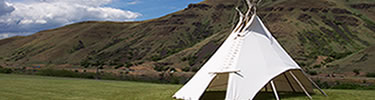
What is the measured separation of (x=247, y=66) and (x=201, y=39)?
73.4 metres

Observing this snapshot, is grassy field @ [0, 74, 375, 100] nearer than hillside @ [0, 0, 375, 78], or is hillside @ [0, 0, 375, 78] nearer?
grassy field @ [0, 74, 375, 100]

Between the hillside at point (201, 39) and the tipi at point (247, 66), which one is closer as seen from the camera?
the tipi at point (247, 66)

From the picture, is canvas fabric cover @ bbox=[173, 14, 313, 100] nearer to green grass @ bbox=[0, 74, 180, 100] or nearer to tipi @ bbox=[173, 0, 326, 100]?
tipi @ bbox=[173, 0, 326, 100]

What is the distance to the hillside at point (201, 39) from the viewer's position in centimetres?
6275

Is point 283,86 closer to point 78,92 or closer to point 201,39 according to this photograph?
point 78,92

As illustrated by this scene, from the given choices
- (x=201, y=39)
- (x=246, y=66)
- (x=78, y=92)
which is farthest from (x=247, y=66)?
(x=201, y=39)

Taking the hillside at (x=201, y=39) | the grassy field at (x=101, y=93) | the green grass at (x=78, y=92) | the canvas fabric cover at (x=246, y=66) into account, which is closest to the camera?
the canvas fabric cover at (x=246, y=66)

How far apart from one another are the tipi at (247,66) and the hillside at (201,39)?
3520cm

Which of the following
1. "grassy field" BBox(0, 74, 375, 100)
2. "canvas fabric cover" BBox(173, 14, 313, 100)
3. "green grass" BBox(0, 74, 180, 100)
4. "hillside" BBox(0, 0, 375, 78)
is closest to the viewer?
"canvas fabric cover" BBox(173, 14, 313, 100)

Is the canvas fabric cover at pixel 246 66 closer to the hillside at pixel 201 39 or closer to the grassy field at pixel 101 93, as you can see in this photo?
the grassy field at pixel 101 93

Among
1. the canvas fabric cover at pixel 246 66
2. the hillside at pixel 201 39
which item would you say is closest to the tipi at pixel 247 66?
the canvas fabric cover at pixel 246 66

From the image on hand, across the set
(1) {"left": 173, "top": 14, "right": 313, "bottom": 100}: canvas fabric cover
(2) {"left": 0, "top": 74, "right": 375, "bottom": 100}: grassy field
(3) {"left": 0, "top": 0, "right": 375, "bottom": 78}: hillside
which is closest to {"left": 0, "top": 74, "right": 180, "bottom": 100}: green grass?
(2) {"left": 0, "top": 74, "right": 375, "bottom": 100}: grassy field

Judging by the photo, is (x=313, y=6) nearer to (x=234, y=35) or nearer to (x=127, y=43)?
(x=127, y=43)

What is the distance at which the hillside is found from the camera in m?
62.8
